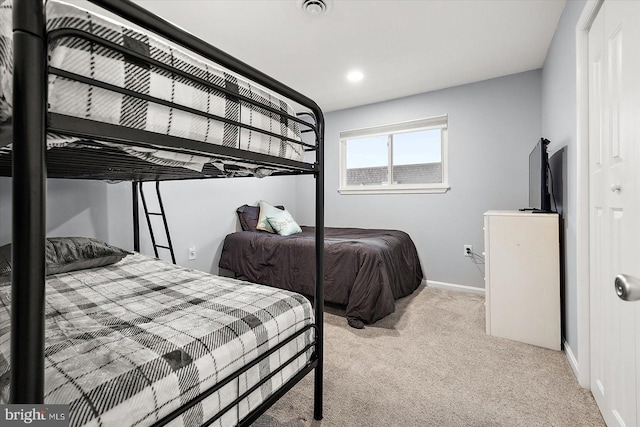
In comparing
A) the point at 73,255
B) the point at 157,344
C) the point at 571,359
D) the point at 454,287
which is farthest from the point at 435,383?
the point at 73,255

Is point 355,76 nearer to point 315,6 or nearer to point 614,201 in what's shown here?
point 315,6

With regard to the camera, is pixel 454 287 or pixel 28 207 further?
pixel 454 287

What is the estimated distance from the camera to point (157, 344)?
2.58 feet

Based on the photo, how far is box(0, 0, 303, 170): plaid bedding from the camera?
0.51 meters

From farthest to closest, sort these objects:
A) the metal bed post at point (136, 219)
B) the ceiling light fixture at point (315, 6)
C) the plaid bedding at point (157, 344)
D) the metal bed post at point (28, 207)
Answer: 1. the metal bed post at point (136, 219)
2. the ceiling light fixture at point (315, 6)
3. the plaid bedding at point (157, 344)
4. the metal bed post at point (28, 207)

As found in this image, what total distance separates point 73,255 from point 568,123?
308cm

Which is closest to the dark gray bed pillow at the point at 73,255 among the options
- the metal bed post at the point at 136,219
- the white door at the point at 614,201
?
the metal bed post at the point at 136,219

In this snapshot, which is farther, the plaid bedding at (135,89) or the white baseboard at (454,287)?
the white baseboard at (454,287)

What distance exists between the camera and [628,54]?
40.2 inches

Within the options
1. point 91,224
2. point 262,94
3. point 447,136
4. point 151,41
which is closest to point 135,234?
point 91,224

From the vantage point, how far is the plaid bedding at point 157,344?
618mm

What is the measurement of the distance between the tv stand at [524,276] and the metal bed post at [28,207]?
2383mm

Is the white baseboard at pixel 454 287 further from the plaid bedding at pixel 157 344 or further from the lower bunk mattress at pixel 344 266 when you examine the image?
the plaid bedding at pixel 157 344

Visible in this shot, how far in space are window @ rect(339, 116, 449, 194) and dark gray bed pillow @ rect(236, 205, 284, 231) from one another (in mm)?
1231
